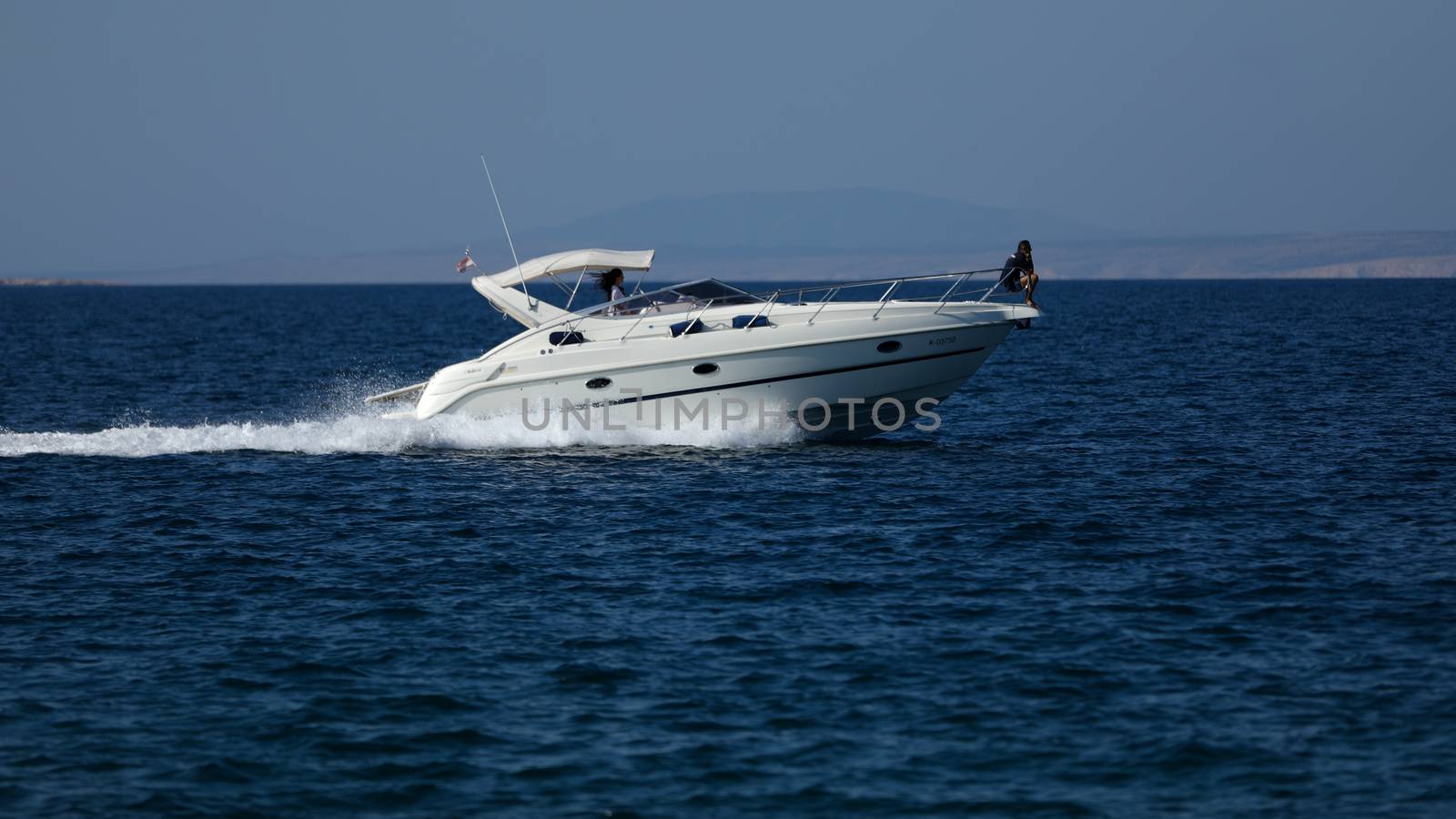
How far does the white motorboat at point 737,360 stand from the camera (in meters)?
22.4

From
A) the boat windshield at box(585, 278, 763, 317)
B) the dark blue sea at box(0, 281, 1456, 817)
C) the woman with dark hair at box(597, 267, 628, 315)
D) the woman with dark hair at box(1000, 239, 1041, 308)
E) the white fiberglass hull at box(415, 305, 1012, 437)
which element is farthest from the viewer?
the woman with dark hair at box(597, 267, 628, 315)

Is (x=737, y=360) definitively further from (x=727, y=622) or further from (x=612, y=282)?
(x=727, y=622)

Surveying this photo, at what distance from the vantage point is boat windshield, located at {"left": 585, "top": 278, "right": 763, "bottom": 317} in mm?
23156

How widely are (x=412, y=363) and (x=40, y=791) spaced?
133 feet

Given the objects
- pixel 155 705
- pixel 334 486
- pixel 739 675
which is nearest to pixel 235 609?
pixel 155 705

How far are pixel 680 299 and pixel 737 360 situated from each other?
1.66 meters

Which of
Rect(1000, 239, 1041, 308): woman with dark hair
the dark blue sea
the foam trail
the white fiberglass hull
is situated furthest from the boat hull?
Rect(1000, 239, 1041, 308): woman with dark hair

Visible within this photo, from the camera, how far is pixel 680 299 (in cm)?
Answer: 2331

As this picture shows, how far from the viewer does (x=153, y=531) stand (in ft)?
59.7

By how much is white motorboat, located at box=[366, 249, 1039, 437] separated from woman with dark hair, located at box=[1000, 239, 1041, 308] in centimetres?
33

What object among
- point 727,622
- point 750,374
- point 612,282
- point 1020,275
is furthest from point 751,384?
point 727,622

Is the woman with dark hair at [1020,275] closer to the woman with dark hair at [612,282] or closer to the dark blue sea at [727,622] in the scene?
the dark blue sea at [727,622]

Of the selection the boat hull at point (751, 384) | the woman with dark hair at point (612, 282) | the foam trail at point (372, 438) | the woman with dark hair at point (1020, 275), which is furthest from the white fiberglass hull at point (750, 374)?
the woman with dark hair at point (612, 282)

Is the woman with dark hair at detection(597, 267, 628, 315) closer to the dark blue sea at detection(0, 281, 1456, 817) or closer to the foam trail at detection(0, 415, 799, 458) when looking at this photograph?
the foam trail at detection(0, 415, 799, 458)
